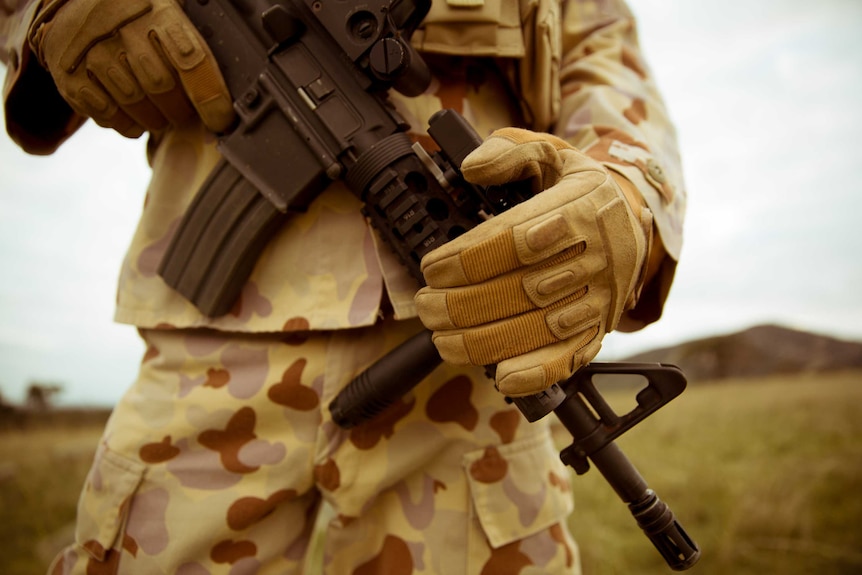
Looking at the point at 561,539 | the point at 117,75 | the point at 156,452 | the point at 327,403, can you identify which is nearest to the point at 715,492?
the point at 561,539

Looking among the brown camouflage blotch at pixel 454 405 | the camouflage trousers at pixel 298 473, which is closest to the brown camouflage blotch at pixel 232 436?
the camouflage trousers at pixel 298 473

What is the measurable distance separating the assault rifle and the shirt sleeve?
280 millimetres

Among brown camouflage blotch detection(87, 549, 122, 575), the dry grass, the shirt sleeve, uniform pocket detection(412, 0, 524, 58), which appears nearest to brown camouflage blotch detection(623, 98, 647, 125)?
the shirt sleeve

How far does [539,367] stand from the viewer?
0.81 metres

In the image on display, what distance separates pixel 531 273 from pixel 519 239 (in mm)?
59

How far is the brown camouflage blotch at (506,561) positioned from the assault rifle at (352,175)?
0.29 m

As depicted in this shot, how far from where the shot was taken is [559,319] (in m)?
0.82

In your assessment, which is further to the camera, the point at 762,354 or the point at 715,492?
the point at 762,354

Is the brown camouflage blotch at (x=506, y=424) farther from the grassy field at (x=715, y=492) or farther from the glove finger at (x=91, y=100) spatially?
the grassy field at (x=715, y=492)

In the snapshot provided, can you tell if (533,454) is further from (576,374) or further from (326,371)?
(326,371)

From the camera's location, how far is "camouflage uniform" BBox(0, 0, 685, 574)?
107cm

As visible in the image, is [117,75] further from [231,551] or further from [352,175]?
[231,551]

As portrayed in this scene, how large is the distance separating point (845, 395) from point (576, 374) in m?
5.69

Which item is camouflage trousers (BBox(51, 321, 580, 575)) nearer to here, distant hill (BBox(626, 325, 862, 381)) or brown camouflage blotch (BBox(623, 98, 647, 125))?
brown camouflage blotch (BBox(623, 98, 647, 125))
